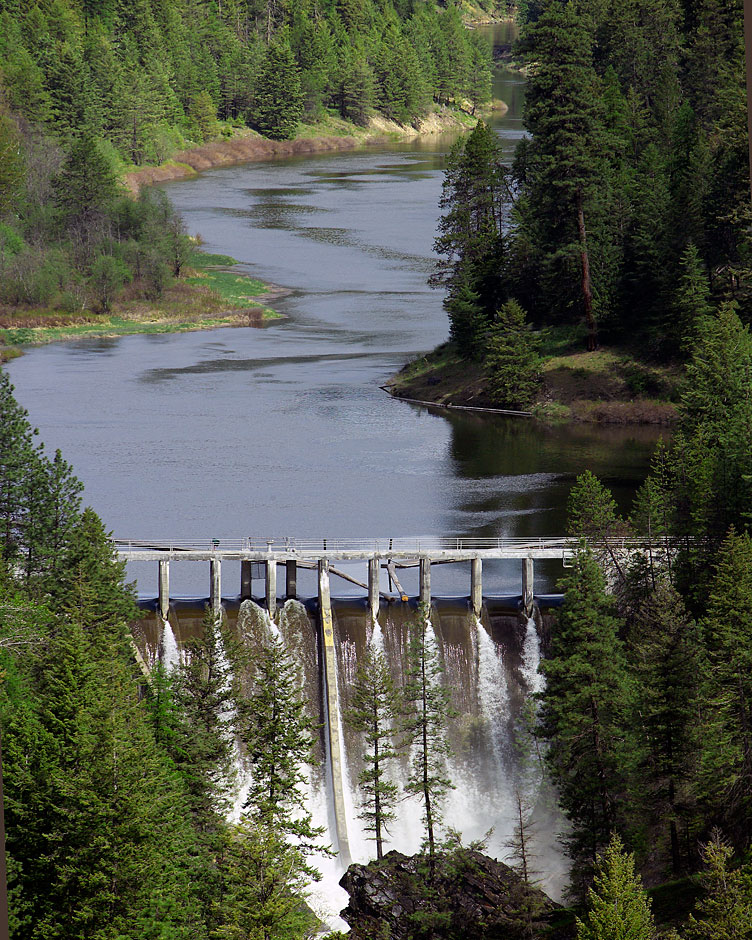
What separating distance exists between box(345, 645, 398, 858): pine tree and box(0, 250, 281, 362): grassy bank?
220 feet

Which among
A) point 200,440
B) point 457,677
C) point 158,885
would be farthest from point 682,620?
point 200,440

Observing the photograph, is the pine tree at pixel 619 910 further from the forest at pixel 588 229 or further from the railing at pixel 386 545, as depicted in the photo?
the forest at pixel 588 229

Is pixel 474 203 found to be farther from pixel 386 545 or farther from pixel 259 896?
pixel 259 896

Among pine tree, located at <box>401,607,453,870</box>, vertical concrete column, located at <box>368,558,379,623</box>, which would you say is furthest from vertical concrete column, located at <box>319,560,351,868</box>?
pine tree, located at <box>401,607,453,870</box>

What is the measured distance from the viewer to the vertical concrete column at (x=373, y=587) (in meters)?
61.2

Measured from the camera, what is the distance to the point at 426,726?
54656mm

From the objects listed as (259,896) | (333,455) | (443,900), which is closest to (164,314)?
(333,455)

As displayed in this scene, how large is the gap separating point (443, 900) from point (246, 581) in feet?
58.0

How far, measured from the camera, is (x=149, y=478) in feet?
273

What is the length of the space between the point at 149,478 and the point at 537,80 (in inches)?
1687

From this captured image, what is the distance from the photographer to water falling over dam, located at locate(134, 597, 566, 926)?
5669 centimetres

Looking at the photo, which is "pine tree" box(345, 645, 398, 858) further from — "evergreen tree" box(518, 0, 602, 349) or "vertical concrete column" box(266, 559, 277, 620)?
"evergreen tree" box(518, 0, 602, 349)

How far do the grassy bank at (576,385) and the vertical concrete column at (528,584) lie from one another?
1449 inches

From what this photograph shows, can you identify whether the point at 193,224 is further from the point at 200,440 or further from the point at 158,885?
the point at 158,885
